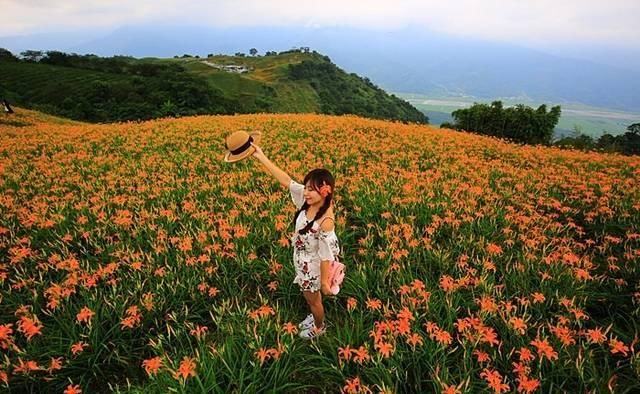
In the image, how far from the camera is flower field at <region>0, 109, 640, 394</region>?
3266 millimetres

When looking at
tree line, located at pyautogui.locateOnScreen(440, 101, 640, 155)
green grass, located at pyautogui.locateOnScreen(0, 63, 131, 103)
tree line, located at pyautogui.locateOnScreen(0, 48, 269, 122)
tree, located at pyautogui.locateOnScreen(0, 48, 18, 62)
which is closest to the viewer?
tree line, located at pyautogui.locateOnScreen(440, 101, 640, 155)

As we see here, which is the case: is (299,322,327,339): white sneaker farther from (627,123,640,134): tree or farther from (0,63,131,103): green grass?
(0,63,131,103): green grass

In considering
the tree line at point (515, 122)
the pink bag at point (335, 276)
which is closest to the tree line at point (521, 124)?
the tree line at point (515, 122)

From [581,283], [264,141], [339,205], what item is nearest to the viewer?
[581,283]

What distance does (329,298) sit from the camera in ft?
15.3

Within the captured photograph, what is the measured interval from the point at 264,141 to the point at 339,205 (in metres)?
5.95

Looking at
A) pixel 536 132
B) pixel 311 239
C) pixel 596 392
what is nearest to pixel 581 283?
pixel 596 392

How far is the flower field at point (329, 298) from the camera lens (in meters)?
3.27

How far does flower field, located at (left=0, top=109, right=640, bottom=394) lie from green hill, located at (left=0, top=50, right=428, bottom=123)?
114ft

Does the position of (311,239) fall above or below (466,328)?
above

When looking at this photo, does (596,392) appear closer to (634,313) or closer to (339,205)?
(634,313)

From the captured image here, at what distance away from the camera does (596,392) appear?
3.01 metres

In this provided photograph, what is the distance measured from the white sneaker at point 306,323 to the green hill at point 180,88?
38.5m

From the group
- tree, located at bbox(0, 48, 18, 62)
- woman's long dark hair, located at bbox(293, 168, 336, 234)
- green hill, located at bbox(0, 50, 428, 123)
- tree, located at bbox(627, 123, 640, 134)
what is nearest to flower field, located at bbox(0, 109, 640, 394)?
woman's long dark hair, located at bbox(293, 168, 336, 234)
